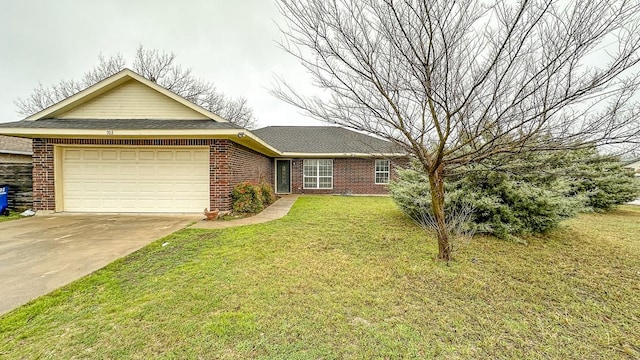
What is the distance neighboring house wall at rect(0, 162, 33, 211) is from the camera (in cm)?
847

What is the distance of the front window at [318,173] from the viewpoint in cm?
1523

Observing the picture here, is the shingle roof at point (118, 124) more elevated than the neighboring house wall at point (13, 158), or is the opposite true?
the shingle roof at point (118, 124)

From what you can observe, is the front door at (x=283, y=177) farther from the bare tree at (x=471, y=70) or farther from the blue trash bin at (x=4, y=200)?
the bare tree at (x=471, y=70)

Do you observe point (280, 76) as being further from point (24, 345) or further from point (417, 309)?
point (24, 345)

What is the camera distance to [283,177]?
15.5m

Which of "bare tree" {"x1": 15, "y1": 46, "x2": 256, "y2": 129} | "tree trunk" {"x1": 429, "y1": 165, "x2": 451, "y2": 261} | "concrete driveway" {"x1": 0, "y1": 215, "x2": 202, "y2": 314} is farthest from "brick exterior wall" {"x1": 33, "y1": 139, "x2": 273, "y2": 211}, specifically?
"bare tree" {"x1": 15, "y1": 46, "x2": 256, "y2": 129}

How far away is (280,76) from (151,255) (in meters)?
3.65

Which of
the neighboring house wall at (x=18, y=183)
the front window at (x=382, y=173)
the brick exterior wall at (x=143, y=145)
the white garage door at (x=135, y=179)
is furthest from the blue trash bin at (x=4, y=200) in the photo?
the front window at (x=382, y=173)

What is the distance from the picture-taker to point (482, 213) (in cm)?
593

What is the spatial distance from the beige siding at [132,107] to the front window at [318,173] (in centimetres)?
758

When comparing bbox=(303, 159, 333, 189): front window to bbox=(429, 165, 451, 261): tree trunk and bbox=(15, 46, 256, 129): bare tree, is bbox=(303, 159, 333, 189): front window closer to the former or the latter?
bbox=(429, 165, 451, 261): tree trunk

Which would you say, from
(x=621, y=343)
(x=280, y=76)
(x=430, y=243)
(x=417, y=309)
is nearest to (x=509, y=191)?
(x=430, y=243)

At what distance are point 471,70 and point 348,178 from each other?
12031 millimetres

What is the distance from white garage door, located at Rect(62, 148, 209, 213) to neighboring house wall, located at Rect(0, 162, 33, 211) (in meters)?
1.40
